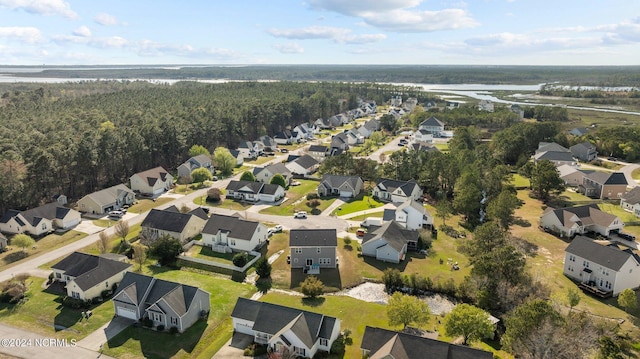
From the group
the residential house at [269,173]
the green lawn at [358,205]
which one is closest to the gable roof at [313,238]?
the green lawn at [358,205]

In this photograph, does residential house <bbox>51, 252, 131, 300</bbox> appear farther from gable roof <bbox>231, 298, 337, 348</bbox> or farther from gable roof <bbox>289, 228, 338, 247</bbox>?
gable roof <bbox>289, 228, 338, 247</bbox>

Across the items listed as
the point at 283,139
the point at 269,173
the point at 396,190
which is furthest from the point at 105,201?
the point at 283,139

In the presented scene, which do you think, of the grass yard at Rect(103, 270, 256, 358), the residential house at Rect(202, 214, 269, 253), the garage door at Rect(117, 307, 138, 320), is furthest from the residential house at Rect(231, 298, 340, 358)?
the residential house at Rect(202, 214, 269, 253)

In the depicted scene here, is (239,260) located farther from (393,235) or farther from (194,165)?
(194,165)

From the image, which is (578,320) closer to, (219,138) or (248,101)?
(219,138)

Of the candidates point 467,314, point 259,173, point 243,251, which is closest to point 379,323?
point 467,314

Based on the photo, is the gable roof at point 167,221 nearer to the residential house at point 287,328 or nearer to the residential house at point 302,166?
the residential house at point 287,328
